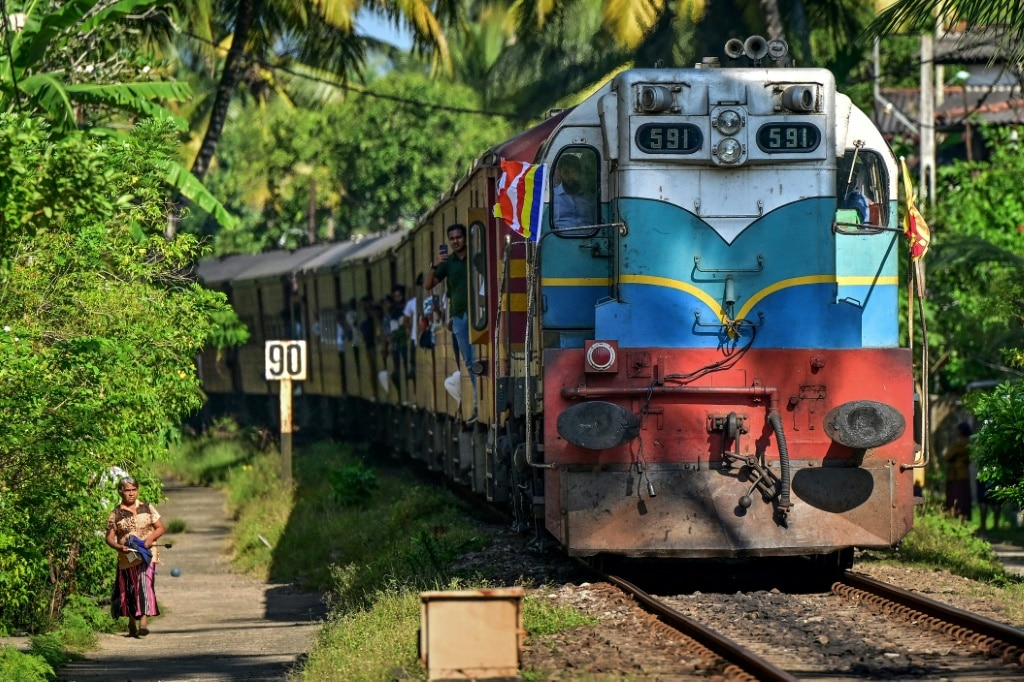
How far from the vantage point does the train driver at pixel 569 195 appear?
35.7 feet

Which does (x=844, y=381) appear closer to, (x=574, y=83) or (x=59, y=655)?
(x=59, y=655)

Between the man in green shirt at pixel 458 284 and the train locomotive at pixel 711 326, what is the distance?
7.45ft

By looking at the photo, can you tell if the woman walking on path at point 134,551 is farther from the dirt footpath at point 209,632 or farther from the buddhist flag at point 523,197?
the buddhist flag at point 523,197

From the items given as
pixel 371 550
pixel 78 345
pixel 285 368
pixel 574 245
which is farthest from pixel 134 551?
pixel 285 368

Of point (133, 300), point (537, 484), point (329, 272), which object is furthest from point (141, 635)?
point (329, 272)

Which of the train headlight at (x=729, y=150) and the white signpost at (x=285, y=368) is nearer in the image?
the train headlight at (x=729, y=150)

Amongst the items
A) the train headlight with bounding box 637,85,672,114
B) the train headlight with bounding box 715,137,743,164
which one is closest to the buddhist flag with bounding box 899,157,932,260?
the train headlight with bounding box 715,137,743,164

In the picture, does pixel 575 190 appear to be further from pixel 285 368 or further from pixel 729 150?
pixel 285 368

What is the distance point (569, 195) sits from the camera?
429 inches

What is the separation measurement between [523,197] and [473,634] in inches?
150

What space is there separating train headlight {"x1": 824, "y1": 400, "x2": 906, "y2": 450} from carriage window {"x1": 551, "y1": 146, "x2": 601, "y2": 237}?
218cm

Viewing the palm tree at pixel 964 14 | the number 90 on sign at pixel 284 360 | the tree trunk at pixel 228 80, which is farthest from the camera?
the tree trunk at pixel 228 80

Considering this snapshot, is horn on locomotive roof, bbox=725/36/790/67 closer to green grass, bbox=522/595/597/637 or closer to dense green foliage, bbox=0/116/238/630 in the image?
green grass, bbox=522/595/597/637

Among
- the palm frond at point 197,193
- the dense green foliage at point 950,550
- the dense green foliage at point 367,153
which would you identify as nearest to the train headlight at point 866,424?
the dense green foliage at point 950,550
